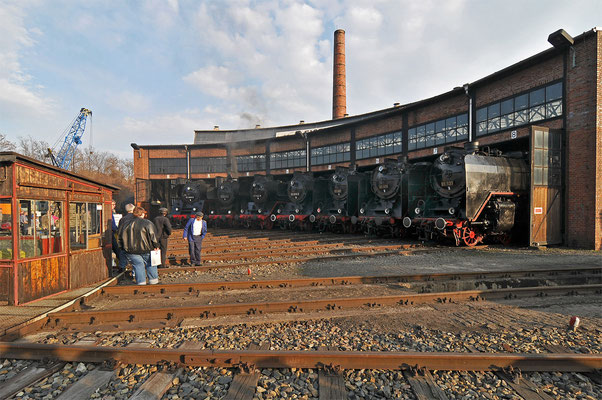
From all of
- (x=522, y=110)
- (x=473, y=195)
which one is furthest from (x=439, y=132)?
(x=473, y=195)

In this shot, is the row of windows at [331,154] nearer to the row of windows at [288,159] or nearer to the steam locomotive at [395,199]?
the row of windows at [288,159]

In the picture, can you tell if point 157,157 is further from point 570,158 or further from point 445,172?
point 570,158

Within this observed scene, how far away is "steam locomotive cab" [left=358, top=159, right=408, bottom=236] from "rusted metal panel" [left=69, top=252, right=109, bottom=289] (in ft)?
34.6

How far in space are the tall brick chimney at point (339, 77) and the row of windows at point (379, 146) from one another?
10841 mm

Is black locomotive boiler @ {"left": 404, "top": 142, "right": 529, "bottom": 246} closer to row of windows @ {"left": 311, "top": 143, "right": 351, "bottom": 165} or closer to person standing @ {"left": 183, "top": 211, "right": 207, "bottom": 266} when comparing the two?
person standing @ {"left": 183, "top": 211, "right": 207, "bottom": 266}

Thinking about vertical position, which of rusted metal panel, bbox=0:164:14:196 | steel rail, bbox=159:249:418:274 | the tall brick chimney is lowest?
steel rail, bbox=159:249:418:274

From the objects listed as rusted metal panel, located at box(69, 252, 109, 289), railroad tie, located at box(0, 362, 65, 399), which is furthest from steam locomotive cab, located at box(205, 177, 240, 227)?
railroad tie, located at box(0, 362, 65, 399)

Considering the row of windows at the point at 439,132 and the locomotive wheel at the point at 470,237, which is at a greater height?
the row of windows at the point at 439,132

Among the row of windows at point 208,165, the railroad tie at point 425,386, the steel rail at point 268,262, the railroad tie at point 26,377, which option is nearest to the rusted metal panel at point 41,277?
the steel rail at point 268,262

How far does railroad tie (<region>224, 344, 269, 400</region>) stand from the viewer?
2.61 meters

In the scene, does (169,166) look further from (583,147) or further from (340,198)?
(583,147)

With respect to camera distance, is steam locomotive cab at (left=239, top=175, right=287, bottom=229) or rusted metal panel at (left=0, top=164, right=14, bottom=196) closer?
rusted metal panel at (left=0, top=164, right=14, bottom=196)

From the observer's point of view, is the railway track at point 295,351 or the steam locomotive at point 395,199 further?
the steam locomotive at point 395,199

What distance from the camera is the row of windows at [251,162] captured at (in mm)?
29578
